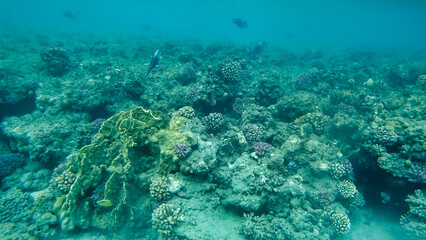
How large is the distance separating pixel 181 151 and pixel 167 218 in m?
1.54

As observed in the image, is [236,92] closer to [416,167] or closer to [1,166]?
[416,167]

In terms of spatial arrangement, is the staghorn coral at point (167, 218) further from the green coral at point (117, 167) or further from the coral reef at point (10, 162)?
the coral reef at point (10, 162)

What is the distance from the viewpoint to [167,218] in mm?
Result: 4355

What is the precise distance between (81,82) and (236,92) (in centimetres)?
731

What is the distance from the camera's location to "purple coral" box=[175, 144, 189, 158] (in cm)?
484

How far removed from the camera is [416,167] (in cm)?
561

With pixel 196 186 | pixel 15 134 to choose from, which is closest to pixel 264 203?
pixel 196 186

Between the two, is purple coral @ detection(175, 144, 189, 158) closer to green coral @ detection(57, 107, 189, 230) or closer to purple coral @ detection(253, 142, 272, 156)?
green coral @ detection(57, 107, 189, 230)

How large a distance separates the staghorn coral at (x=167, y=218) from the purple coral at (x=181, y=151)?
118 centimetres

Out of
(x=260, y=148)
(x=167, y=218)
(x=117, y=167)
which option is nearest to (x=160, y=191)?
(x=167, y=218)

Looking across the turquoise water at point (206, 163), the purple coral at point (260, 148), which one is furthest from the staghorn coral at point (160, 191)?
the purple coral at point (260, 148)

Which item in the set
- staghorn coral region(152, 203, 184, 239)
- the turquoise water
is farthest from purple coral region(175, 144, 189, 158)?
staghorn coral region(152, 203, 184, 239)

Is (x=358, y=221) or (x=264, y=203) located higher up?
(x=264, y=203)

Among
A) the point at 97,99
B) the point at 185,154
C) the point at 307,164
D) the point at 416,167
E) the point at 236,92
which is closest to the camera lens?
the point at 185,154
